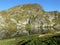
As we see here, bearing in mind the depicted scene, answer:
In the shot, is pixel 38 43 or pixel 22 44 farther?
pixel 22 44

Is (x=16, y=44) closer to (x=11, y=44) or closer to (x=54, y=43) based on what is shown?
(x=11, y=44)

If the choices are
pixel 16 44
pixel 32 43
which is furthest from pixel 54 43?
pixel 16 44

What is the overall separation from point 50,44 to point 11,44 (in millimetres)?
48547

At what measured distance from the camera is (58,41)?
6658 inches

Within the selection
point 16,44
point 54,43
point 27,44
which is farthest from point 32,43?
point 16,44

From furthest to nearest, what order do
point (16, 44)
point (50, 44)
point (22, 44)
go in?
point (16, 44) < point (22, 44) < point (50, 44)

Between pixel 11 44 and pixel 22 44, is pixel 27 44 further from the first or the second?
Answer: pixel 11 44

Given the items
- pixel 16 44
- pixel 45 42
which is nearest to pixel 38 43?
pixel 45 42

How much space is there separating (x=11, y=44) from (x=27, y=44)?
33320mm

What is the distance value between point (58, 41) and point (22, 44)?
27.6m

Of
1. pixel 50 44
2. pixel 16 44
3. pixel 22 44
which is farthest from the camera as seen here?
pixel 16 44

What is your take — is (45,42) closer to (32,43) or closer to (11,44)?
(32,43)

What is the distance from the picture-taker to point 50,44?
6270 inches

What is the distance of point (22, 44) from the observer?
17638 cm
